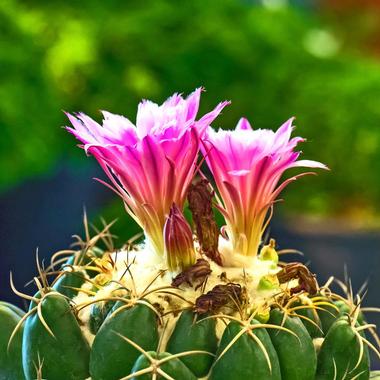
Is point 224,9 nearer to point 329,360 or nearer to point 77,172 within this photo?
point 77,172

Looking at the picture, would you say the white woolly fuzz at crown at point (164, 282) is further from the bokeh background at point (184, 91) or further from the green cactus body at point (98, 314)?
the bokeh background at point (184, 91)

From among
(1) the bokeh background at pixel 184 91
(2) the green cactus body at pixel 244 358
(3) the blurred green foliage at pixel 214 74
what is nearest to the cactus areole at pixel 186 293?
(2) the green cactus body at pixel 244 358

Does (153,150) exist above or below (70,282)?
above

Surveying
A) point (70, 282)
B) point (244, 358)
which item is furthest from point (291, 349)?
point (70, 282)

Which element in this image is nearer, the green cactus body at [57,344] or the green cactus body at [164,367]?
the green cactus body at [164,367]

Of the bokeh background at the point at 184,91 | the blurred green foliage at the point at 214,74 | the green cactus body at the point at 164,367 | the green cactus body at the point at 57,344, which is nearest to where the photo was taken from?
the green cactus body at the point at 164,367

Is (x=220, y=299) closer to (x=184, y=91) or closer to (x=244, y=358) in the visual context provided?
(x=244, y=358)

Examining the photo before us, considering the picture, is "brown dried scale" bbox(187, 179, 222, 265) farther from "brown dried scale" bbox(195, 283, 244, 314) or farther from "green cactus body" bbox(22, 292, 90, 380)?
"green cactus body" bbox(22, 292, 90, 380)

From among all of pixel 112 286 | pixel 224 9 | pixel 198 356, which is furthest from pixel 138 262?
pixel 224 9
